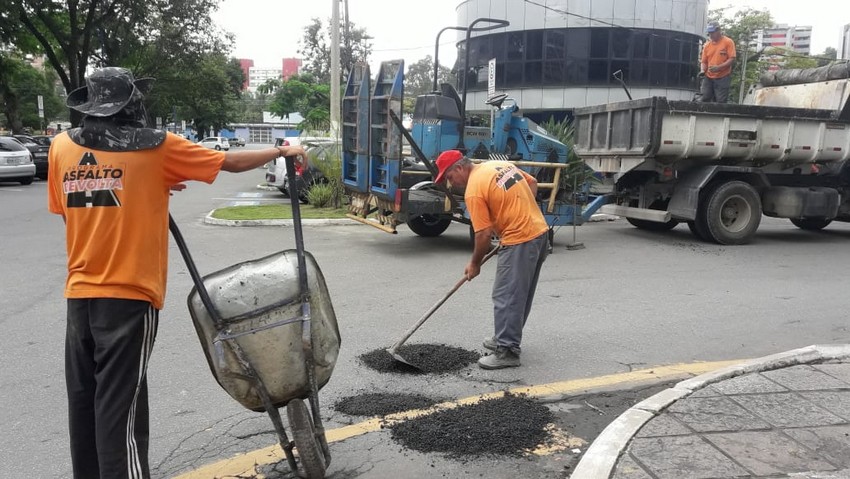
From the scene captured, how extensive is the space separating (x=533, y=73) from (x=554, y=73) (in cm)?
87

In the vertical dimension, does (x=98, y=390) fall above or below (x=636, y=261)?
above

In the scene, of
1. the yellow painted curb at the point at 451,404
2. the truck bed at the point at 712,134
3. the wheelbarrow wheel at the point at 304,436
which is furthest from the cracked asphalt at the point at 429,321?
the truck bed at the point at 712,134

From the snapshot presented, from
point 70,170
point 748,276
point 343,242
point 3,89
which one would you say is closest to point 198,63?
point 3,89

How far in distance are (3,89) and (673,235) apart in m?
30.0

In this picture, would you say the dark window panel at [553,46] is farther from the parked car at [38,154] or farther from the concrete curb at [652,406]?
the concrete curb at [652,406]

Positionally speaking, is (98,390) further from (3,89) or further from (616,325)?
(3,89)

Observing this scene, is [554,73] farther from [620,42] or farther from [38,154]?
[38,154]

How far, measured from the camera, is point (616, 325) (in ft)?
18.8

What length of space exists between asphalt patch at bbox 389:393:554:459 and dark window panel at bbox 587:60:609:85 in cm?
2451

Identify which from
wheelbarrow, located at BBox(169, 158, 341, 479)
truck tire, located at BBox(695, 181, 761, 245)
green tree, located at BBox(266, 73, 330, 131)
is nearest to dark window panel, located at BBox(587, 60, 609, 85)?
green tree, located at BBox(266, 73, 330, 131)

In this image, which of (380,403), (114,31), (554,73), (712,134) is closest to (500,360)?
(380,403)

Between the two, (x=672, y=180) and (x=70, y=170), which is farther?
(x=672, y=180)

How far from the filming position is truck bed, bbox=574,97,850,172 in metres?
9.50

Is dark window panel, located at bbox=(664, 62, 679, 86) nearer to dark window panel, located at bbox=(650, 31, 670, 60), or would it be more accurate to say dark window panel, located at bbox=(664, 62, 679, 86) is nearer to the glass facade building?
the glass facade building
